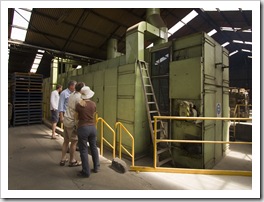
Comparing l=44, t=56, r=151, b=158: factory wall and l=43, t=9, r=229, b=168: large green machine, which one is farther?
l=44, t=56, r=151, b=158: factory wall

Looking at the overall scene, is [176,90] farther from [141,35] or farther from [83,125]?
[83,125]

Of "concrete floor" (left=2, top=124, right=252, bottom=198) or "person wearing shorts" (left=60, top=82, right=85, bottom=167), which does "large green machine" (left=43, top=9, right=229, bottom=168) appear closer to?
"concrete floor" (left=2, top=124, right=252, bottom=198)

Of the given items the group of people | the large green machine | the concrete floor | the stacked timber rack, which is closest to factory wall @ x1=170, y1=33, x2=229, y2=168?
the large green machine

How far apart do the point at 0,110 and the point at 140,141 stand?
3.99 meters

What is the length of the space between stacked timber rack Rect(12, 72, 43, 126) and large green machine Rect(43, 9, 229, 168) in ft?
14.3

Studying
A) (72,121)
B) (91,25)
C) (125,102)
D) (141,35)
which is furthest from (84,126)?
(91,25)

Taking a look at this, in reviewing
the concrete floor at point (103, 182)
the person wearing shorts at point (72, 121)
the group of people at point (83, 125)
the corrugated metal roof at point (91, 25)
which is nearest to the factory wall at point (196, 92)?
the concrete floor at point (103, 182)

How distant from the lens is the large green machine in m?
4.80

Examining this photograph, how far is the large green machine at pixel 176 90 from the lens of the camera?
480cm

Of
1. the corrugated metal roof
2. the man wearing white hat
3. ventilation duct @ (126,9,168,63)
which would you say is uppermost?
the corrugated metal roof

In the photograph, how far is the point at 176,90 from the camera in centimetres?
516

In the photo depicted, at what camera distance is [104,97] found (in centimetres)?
664

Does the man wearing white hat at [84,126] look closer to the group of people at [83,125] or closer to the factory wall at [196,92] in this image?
the group of people at [83,125]

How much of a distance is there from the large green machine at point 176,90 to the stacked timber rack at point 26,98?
435cm
